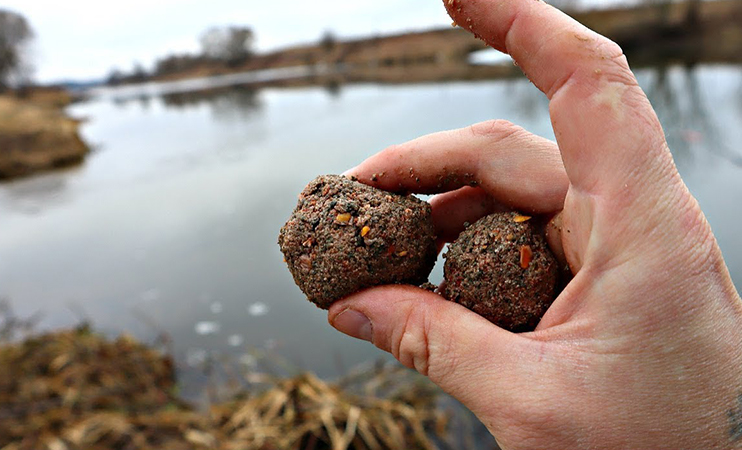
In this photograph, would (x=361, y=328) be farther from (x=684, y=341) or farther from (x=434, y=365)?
(x=684, y=341)

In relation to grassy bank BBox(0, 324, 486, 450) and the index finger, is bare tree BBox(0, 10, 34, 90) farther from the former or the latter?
the index finger

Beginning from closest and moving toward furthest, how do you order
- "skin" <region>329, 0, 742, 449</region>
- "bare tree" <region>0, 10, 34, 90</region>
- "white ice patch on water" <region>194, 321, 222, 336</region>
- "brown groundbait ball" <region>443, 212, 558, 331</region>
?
1. "skin" <region>329, 0, 742, 449</region>
2. "brown groundbait ball" <region>443, 212, 558, 331</region>
3. "white ice patch on water" <region>194, 321, 222, 336</region>
4. "bare tree" <region>0, 10, 34, 90</region>

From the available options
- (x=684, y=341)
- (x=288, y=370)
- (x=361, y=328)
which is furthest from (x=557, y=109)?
(x=288, y=370)

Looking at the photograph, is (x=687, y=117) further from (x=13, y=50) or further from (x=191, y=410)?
(x=13, y=50)

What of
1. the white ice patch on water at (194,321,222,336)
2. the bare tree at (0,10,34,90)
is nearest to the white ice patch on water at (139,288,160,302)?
the white ice patch on water at (194,321,222,336)

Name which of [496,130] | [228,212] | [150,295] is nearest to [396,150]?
[496,130]

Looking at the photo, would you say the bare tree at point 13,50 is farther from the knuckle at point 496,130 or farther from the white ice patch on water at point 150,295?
the knuckle at point 496,130

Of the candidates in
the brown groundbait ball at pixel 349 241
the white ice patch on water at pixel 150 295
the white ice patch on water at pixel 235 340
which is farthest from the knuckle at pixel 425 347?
the white ice patch on water at pixel 150 295
